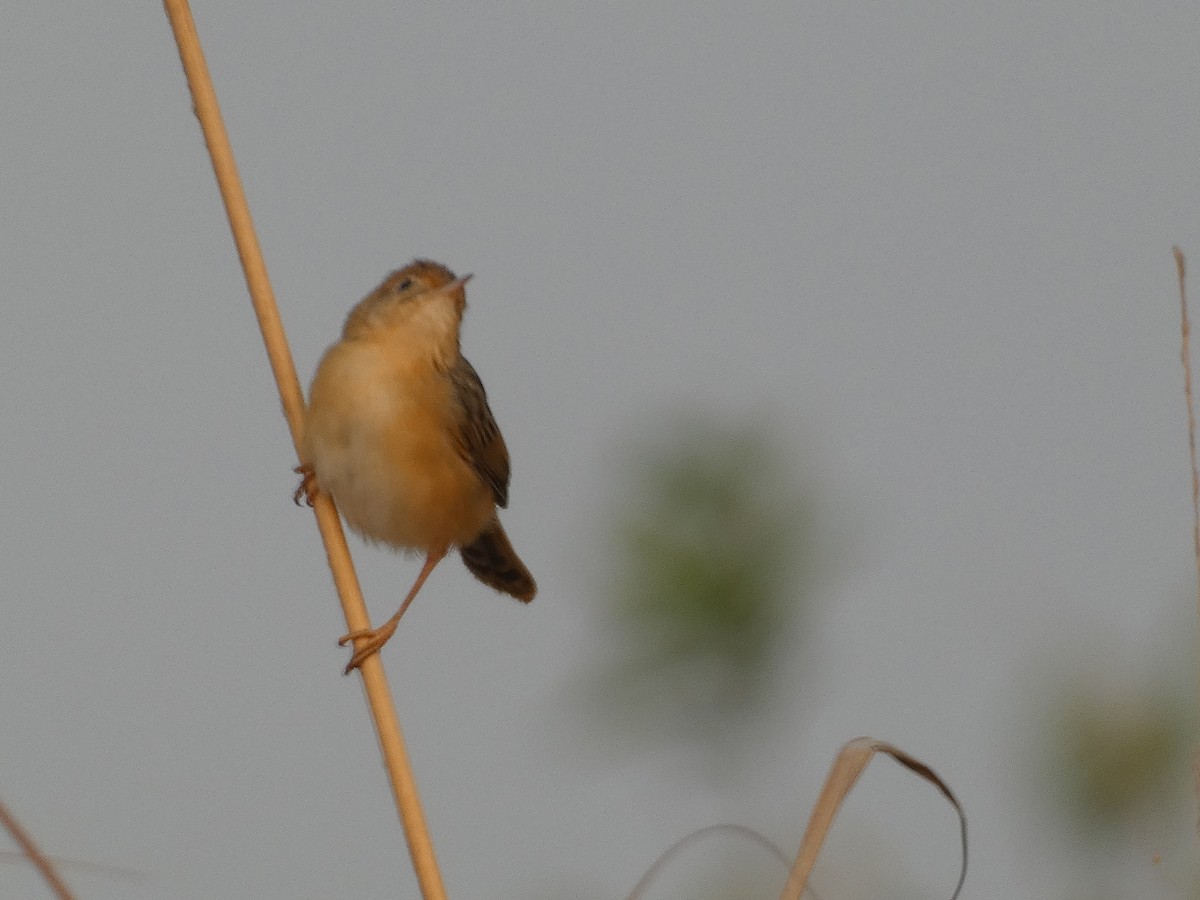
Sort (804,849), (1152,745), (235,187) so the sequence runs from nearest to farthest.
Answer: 1. (804,849)
2. (235,187)
3. (1152,745)

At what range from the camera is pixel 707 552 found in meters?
3.87

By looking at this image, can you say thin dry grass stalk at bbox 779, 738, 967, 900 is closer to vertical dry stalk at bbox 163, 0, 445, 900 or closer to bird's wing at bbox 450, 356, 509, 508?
vertical dry stalk at bbox 163, 0, 445, 900

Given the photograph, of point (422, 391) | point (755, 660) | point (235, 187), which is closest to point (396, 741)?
point (235, 187)

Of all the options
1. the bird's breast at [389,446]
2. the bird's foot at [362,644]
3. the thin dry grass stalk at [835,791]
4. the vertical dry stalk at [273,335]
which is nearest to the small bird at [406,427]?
the bird's breast at [389,446]

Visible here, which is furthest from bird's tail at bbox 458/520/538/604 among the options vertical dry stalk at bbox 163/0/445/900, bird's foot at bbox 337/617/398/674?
vertical dry stalk at bbox 163/0/445/900

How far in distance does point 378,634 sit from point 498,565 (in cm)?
121

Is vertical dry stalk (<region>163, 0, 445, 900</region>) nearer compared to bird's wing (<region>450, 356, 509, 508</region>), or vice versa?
vertical dry stalk (<region>163, 0, 445, 900</region>)

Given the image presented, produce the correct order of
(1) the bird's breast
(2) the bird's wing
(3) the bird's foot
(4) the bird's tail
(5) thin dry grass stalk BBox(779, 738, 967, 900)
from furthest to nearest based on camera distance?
1. (4) the bird's tail
2. (2) the bird's wing
3. (1) the bird's breast
4. (3) the bird's foot
5. (5) thin dry grass stalk BBox(779, 738, 967, 900)

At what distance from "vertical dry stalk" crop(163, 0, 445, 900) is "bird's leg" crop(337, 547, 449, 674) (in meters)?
0.02

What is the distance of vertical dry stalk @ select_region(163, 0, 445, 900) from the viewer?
81.4 inches

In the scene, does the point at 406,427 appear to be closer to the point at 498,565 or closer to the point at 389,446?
the point at 389,446

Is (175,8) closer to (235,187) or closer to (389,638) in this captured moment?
(235,187)

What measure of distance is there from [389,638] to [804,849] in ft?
5.25

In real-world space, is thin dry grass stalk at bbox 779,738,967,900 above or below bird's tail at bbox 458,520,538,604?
above
